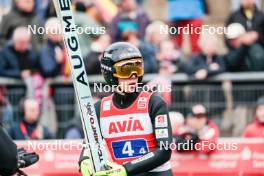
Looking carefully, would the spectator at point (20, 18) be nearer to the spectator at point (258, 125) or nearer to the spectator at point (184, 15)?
the spectator at point (184, 15)

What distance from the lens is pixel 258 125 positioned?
13398mm

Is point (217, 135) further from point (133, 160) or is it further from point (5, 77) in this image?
point (133, 160)

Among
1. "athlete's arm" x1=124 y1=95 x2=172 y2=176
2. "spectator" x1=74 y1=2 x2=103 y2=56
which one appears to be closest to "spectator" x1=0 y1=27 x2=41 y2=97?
"spectator" x1=74 y1=2 x2=103 y2=56

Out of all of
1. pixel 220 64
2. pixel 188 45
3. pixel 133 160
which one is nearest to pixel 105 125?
pixel 133 160

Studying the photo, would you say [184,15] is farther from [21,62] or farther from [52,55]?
[21,62]

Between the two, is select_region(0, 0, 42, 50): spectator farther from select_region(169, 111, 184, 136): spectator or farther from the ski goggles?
A: the ski goggles

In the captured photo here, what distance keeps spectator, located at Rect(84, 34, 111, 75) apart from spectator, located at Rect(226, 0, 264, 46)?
1911 millimetres

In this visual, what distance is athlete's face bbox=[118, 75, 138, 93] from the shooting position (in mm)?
8961

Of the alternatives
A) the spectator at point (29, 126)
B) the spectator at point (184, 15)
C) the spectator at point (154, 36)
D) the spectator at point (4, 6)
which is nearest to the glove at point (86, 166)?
the spectator at point (29, 126)

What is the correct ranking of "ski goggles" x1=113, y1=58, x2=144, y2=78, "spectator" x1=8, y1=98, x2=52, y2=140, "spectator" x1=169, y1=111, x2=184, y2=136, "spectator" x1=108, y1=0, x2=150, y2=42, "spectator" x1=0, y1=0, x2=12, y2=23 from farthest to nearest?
1. "spectator" x1=0, y1=0, x2=12, y2=23
2. "spectator" x1=108, y1=0, x2=150, y2=42
3. "spectator" x1=8, y1=98, x2=52, y2=140
4. "spectator" x1=169, y1=111, x2=184, y2=136
5. "ski goggles" x1=113, y1=58, x2=144, y2=78

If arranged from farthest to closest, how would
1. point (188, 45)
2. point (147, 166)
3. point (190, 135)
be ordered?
1. point (188, 45)
2. point (190, 135)
3. point (147, 166)

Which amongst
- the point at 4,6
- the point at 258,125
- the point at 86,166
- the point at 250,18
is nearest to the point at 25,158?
the point at 86,166

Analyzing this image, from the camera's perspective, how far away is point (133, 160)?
8.83m

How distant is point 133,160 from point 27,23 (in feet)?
21.9
